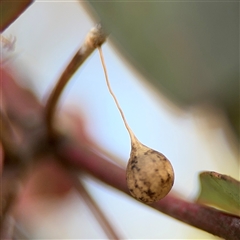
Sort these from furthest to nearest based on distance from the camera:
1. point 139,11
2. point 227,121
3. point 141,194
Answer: point 227,121
point 139,11
point 141,194

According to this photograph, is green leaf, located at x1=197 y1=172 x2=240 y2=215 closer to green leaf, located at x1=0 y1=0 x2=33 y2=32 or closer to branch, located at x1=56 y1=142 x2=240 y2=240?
branch, located at x1=56 y1=142 x2=240 y2=240

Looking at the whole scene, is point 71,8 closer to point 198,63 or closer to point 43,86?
point 43,86

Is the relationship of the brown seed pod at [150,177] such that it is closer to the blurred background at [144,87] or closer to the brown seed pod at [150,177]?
the brown seed pod at [150,177]

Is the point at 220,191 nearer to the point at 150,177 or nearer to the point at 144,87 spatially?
the point at 150,177

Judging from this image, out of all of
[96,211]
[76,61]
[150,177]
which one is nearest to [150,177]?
[150,177]

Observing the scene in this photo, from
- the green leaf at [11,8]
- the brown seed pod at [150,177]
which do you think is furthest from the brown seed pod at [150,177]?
the green leaf at [11,8]

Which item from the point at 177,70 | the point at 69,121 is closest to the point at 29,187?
the point at 69,121
